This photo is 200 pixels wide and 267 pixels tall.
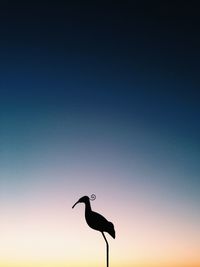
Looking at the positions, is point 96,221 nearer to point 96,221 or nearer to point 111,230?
point 96,221

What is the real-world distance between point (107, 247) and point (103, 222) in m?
0.93

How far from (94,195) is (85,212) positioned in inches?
37.2

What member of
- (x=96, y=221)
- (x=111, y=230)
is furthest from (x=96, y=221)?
(x=111, y=230)

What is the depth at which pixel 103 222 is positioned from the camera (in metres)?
12.3

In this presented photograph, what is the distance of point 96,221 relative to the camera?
12227 mm

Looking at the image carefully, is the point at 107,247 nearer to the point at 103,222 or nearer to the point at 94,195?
the point at 103,222

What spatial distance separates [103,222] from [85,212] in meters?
0.81

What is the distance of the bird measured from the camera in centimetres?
1227

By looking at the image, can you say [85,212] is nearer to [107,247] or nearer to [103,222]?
[103,222]

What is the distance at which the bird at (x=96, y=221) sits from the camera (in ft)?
40.2

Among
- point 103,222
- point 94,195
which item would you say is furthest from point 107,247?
point 94,195

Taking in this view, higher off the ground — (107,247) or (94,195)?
(94,195)

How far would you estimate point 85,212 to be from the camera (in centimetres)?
1250

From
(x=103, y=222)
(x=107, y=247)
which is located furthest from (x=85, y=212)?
(x=107, y=247)
